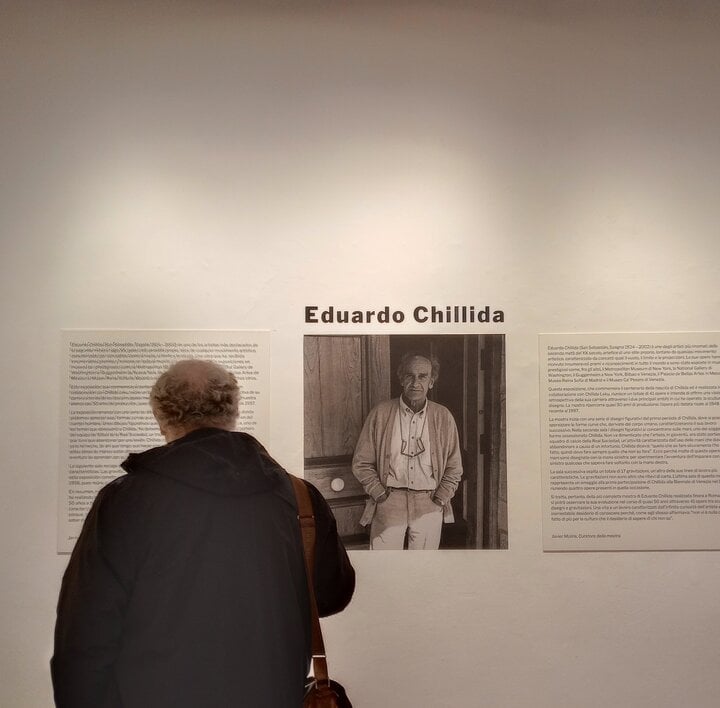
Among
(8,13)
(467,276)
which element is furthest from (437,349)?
(8,13)

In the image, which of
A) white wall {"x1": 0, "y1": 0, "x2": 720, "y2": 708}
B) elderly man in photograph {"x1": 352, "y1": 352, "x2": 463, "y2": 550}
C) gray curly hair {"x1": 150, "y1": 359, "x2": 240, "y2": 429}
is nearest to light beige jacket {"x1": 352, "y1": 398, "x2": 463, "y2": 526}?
elderly man in photograph {"x1": 352, "y1": 352, "x2": 463, "y2": 550}

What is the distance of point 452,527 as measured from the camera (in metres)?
3.36

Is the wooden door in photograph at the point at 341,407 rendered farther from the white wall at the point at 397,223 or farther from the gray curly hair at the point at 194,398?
the gray curly hair at the point at 194,398

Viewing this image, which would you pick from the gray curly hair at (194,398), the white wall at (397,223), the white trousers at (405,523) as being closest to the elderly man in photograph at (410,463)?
the white trousers at (405,523)

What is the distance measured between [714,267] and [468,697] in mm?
2279

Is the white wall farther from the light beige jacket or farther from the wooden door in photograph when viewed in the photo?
the light beige jacket

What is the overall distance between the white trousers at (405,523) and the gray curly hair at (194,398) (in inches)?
50.7

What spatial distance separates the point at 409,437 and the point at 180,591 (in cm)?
156

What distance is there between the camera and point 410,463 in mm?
3381

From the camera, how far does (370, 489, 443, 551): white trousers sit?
3.36 meters

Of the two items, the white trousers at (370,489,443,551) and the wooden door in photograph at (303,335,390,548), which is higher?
the wooden door in photograph at (303,335,390,548)

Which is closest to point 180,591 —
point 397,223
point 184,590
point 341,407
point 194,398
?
point 184,590

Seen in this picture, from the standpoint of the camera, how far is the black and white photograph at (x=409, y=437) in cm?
336

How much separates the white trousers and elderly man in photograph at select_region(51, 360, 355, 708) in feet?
3.96
